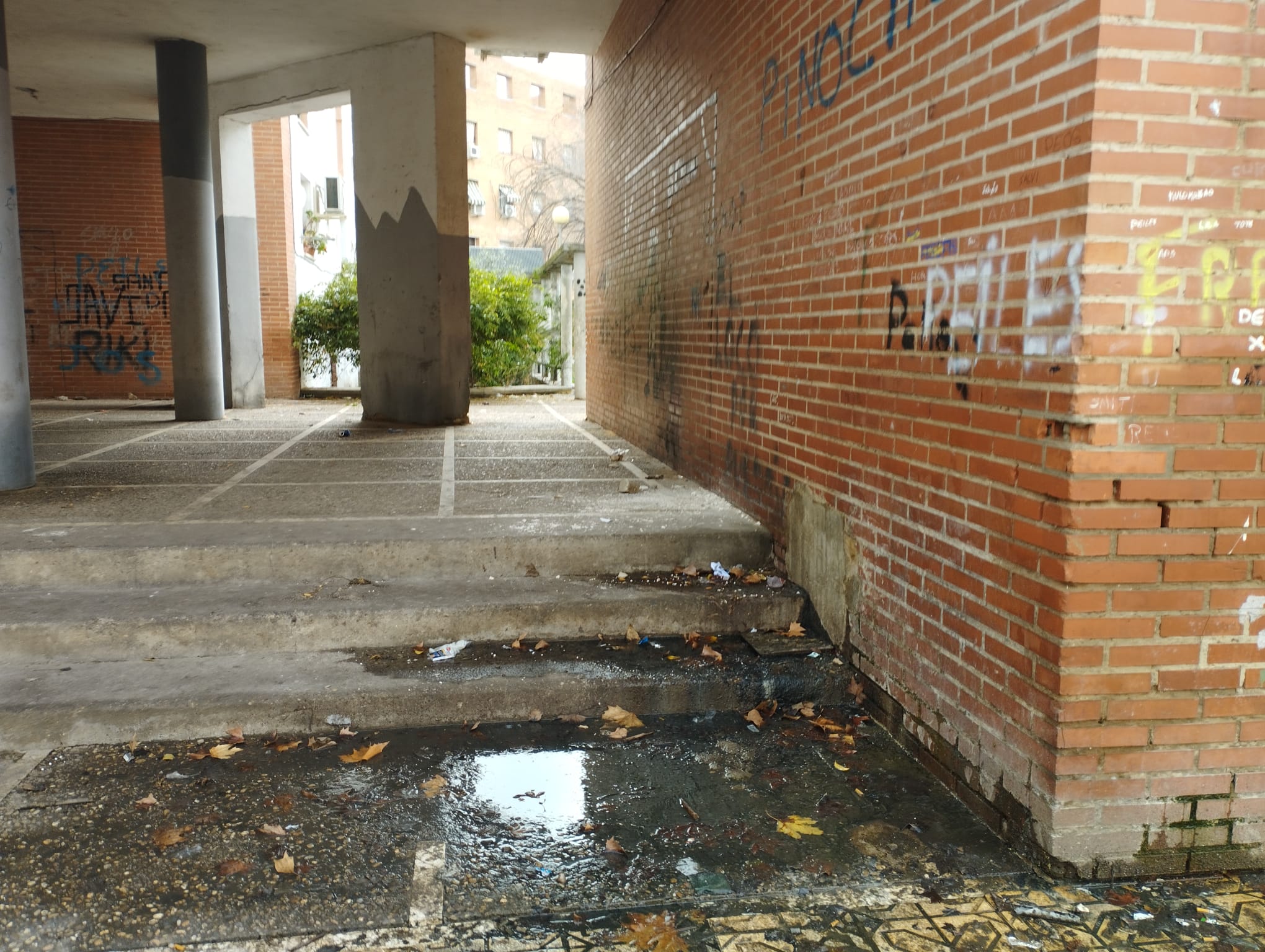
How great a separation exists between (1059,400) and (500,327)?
14.4 meters

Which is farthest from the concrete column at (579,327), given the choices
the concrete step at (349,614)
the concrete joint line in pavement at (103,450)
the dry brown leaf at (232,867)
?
the dry brown leaf at (232,867)

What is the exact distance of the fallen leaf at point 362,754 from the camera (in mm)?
3580

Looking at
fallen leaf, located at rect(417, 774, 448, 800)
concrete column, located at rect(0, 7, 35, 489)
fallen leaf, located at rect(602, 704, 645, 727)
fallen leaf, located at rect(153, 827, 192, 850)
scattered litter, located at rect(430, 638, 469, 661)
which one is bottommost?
fallen leaf, located at rect(417, 774, 448, 800)

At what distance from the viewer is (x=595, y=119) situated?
11.0 metres

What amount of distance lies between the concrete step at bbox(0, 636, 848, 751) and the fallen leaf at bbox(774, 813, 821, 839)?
961 mm

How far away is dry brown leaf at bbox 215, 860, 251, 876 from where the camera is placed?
282cm

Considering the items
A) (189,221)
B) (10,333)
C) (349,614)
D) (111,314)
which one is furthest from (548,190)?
(349,614)

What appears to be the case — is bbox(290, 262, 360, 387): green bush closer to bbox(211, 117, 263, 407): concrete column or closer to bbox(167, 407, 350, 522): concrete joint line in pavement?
bbox(211, 117, 263, 407): concrete column

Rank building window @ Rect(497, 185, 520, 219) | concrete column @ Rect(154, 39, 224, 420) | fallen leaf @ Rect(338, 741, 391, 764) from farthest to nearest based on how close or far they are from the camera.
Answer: building window @ Rect(497, 185, 520, 219)
concrete column @ Rect(154, 39, 224, 420)
fallen leaf @ Rect(338, 741, 391, 764)

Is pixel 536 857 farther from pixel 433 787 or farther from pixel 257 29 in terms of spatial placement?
pixel 257 29

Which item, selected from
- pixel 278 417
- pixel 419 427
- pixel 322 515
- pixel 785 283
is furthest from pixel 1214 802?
pixel 278 417

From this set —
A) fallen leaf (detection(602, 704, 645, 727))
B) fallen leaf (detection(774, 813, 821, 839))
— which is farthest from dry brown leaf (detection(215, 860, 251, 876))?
fallen leaf (detection(774, 813, 821, 839))

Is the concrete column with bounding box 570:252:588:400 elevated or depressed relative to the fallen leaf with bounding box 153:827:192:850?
elevated

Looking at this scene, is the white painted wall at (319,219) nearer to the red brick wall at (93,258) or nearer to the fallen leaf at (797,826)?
the red brick wall at (93,258)
